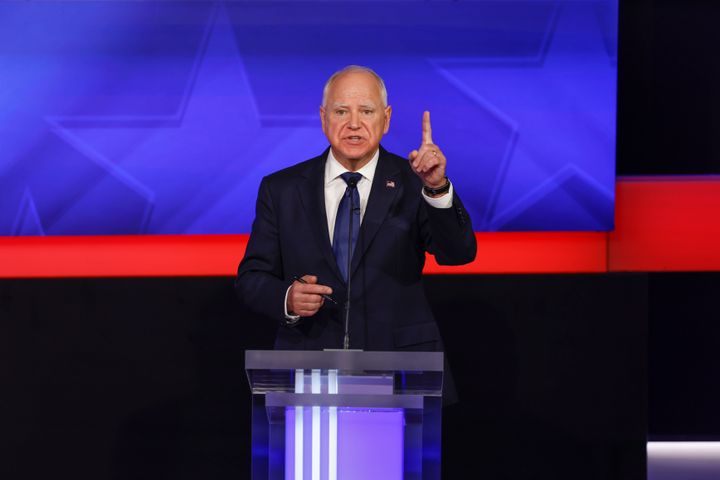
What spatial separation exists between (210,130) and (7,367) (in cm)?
122

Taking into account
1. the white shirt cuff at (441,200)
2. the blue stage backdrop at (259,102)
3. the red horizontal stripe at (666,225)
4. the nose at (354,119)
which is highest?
the blue stage backdrop at (259,102)

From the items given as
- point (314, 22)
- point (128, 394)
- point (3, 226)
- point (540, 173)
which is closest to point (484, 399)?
point (540, 173)

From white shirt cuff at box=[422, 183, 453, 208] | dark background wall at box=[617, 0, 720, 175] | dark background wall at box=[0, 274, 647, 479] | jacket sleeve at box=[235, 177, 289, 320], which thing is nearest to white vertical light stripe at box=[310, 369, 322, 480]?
jacket sleeve at box=[235, 177, 289, 320]

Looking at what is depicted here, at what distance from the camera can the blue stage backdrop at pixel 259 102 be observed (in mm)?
4293

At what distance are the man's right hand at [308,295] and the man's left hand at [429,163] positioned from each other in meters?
0.35

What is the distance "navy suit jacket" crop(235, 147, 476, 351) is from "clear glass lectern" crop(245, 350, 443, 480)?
1.69 ft

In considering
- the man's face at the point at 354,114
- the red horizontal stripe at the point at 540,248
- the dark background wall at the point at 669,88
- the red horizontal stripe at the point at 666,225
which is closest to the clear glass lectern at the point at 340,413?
the man's face at the point at 354,114

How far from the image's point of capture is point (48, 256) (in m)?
4.39

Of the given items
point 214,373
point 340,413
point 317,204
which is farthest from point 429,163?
point 214,373

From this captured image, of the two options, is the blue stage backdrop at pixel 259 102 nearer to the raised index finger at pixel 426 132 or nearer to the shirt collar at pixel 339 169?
the shirt collar at pixel 339 169

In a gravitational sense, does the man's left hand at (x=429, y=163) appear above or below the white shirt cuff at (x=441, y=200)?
above

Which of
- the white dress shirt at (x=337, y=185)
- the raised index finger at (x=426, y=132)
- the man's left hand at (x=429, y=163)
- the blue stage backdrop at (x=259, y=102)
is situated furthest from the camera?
the blue stage backdrop at (x=259, y=102)

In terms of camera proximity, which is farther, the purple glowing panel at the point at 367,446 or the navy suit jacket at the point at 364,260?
the navy suit jacket at the point at 364,260

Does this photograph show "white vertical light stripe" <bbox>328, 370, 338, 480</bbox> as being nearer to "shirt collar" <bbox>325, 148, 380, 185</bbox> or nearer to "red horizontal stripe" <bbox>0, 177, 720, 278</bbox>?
"shirt collar" <bbox>325, 148, 380, 185</bbox>
